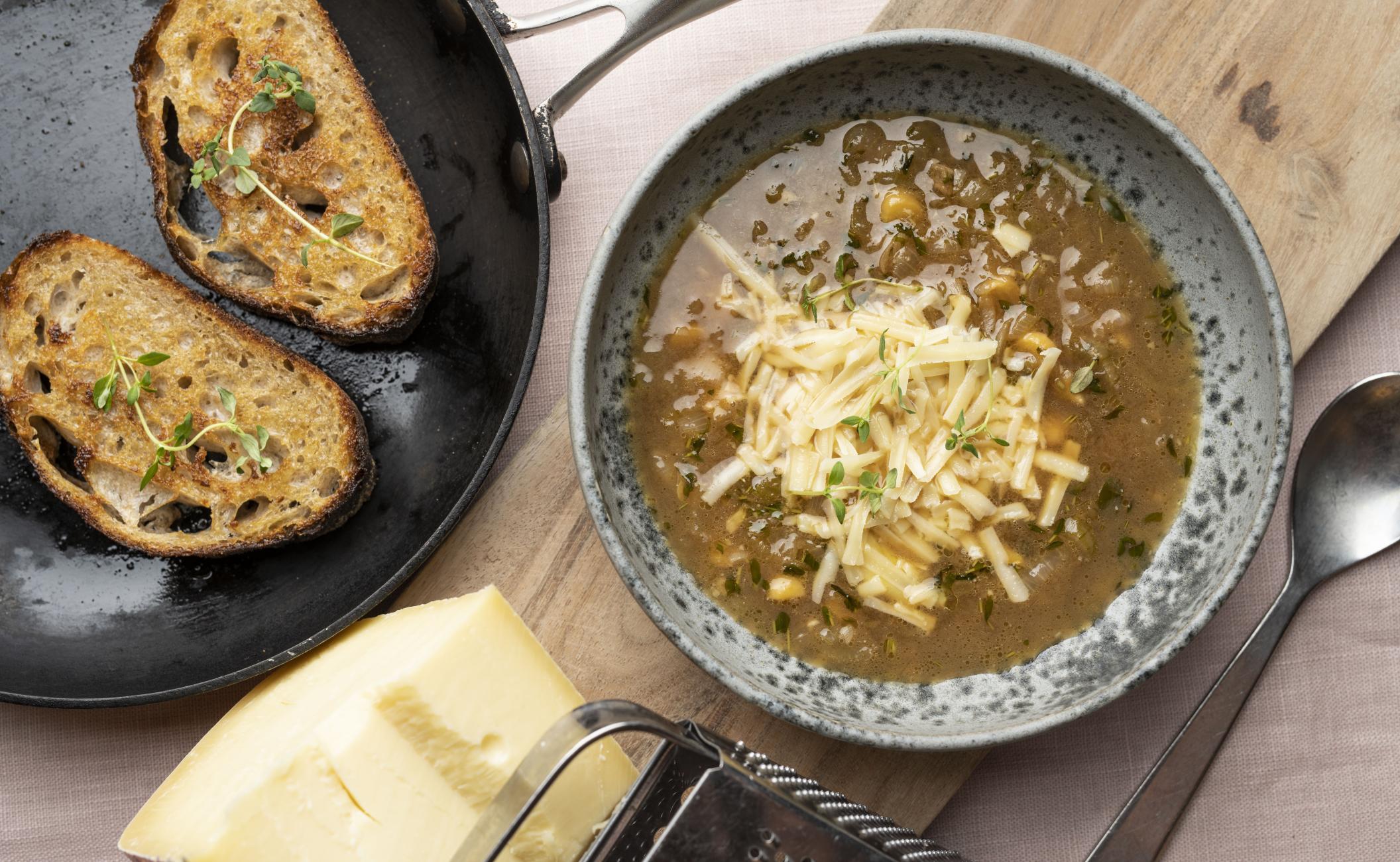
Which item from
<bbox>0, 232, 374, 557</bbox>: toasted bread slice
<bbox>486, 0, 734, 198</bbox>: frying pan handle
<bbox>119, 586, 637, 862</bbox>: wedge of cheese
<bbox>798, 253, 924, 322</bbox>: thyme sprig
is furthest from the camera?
<bbox>0, 232, 374, 557</bbox>: toasted bread slice

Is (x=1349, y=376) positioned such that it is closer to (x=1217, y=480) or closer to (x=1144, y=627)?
(x=1217, y=480)

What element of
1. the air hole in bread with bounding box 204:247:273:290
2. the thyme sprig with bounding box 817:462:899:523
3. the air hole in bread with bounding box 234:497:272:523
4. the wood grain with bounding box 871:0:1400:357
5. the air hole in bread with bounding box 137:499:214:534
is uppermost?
the wood grain with bounding box 871:0:1400:357

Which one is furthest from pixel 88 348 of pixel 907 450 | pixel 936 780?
pixel 936 780

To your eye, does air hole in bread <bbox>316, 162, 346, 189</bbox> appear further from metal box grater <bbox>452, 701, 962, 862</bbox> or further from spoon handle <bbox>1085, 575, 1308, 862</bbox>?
spoon handle <bbox>1085, 575, 1308, 862</bbox>

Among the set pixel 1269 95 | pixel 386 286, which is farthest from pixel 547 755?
pixel 1269 95

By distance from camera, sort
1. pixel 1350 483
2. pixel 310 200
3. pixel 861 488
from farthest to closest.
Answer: pixel 310 200, pixel 1350 483, pixel 861 488

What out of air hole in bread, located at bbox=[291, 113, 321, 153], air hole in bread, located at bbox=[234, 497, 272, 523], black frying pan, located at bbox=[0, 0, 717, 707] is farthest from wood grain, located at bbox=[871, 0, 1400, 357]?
air hole in bread, located at bbox=[234, 497, 272, 523]

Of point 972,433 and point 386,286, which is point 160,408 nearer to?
point 386,286
